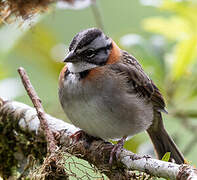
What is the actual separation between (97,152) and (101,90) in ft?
1.40

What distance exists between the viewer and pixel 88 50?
10.3ft

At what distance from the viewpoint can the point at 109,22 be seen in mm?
14289

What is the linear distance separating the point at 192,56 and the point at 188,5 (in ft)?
1.43

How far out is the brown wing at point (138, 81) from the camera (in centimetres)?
331

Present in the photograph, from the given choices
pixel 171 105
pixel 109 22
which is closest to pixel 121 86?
pixel 171 105

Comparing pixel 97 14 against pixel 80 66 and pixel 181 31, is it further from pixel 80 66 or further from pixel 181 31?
pixel 80 66

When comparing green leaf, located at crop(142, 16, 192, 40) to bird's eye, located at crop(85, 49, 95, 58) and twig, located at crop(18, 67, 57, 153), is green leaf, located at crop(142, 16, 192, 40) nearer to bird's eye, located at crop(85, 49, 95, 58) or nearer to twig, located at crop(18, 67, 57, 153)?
bird's eye, located at crop(85, 49, 95, 58)

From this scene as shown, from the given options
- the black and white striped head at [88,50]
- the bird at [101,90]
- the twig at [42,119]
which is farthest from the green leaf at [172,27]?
the twig at [42,119]

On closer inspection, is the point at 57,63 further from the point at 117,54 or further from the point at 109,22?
the point at 109,22

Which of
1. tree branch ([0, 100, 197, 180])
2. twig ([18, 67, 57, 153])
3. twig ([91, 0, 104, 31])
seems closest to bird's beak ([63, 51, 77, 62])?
twig ([18, 67, 57, 153])

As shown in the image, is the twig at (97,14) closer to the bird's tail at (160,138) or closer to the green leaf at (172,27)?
the green leaf at (172,27)

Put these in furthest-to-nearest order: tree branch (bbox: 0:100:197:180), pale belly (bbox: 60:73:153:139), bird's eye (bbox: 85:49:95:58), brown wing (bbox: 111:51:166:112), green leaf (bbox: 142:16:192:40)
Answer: green leaf (bbox: 142:16:192:40) < brown wing (bbox: 111:51:166:112) < bird's eye (bbox: 85:49:95:58) < pale belly (bbox: 60:73:153:139) < tree branch (bbox: 0:100:197:180)

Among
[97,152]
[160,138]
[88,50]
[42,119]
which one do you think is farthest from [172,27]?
[42,119]

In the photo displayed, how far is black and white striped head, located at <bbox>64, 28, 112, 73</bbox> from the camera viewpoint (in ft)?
10.1
